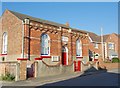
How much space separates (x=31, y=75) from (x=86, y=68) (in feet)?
34.8

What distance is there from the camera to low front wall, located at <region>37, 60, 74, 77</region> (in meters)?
19.8

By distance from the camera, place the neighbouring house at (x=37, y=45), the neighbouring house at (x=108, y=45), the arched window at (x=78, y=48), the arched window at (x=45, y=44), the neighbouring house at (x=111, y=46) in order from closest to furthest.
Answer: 1. the neighbouring house at (x=37, y=45)
2. the arched window at (x=45, y=44)
3. the arched window at (x=78, y=48)
4. the neighbouring house at (x=108, y=45)
5. the neighbouring house at (x=111, y=46)

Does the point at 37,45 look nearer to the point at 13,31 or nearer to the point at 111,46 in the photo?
the point at 13,31

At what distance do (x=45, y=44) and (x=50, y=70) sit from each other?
4.43 metres

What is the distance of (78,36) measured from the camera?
29734 millimetres

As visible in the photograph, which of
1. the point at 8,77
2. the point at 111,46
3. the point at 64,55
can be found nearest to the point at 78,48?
the point at 64,55

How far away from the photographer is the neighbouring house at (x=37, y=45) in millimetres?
21273

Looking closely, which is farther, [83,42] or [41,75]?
[83,42]

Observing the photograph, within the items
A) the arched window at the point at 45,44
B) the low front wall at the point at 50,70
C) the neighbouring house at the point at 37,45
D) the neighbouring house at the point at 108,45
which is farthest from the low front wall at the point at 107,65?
the neighbouring house at the point at 108,45

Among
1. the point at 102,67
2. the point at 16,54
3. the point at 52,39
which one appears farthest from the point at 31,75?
the point at 102,67

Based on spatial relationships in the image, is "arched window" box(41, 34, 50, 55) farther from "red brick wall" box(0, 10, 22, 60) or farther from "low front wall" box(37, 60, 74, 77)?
"red brick wall" box(0, 10, 22, 60)

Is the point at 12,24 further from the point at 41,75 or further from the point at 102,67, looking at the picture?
the point at 102,67

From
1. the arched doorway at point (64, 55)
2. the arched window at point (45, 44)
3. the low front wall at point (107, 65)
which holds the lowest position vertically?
the low front wall at point (107, 65)

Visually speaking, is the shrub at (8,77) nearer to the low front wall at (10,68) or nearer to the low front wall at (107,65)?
the low front wall at (10,68)
